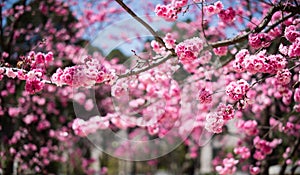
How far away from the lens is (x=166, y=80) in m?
4.12

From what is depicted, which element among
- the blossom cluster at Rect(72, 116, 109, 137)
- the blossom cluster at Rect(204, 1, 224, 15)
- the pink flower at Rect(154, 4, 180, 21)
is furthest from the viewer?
the blossom cluster at Rect(72, 116, 109, 137)

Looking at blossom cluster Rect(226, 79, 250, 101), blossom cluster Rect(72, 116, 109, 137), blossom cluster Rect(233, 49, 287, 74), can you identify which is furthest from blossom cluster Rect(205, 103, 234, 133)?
blossom cluster Rect(72, 116, 109, 137)

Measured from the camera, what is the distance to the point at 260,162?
14.3 feet

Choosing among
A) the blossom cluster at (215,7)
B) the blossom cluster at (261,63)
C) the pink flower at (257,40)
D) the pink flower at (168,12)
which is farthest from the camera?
the blossom cluster at (215,7)

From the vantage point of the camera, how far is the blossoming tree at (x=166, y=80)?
90.5 inches

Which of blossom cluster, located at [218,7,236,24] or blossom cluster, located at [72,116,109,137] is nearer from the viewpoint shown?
blossom cluster, located at [218,7,236,24]

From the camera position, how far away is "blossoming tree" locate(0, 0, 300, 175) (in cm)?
230

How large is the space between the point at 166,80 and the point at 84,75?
80.5 inches

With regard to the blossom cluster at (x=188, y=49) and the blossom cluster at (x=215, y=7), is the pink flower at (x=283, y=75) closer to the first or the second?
the blossom cluster at (x=188, y=49)

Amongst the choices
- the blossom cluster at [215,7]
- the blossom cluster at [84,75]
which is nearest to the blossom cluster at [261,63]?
the blossom cluster at [215,7]

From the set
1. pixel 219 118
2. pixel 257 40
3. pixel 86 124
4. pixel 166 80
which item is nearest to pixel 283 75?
pixel 257 40

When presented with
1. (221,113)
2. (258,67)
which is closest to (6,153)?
(221,113)

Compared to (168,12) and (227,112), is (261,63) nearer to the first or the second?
(227,112)

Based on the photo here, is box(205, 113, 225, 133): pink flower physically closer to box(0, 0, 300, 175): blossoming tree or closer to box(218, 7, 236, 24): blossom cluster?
box(0, 0, 300, 175): blossoming tree
